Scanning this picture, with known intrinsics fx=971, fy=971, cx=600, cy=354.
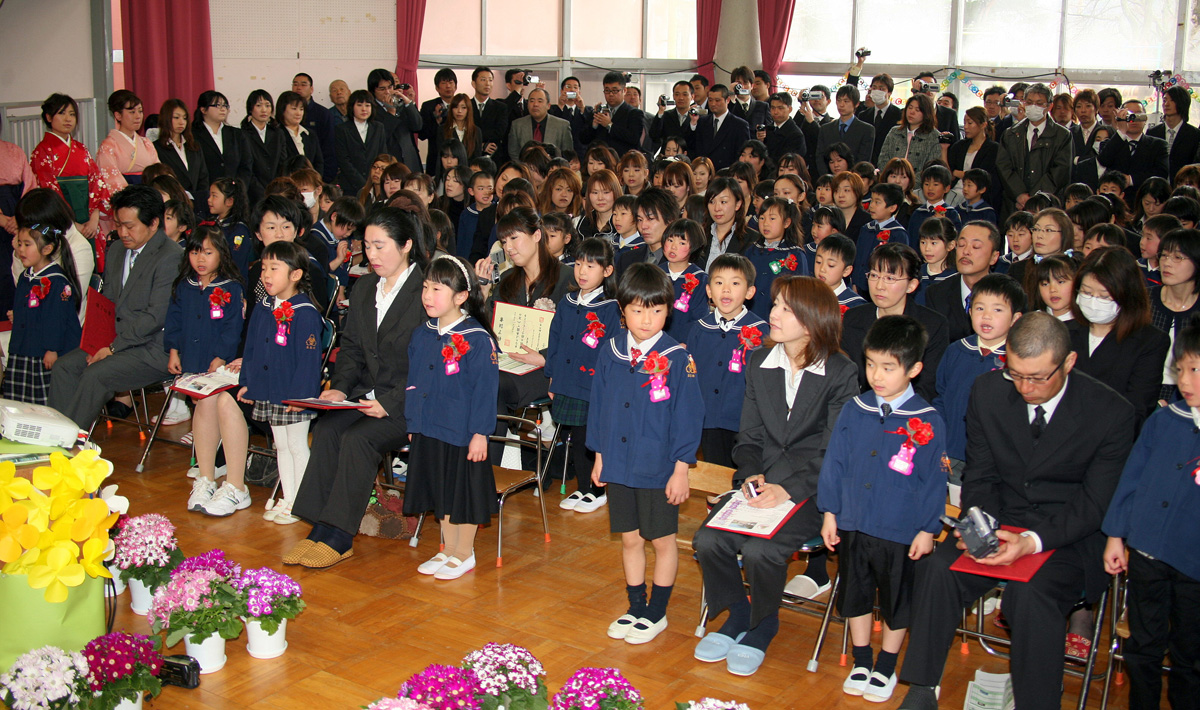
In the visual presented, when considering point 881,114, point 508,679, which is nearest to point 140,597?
point 508,679

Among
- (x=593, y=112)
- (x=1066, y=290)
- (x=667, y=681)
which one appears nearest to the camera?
(x=667, y=681)

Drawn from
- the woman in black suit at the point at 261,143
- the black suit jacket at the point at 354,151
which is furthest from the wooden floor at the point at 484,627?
the black suit jacket at the point at 354,151

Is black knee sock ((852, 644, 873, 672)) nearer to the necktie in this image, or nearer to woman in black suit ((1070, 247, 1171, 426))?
the necktie

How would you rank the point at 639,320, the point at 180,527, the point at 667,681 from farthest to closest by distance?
the point at 180,527 → the point at 639,320 → the point at 667,681

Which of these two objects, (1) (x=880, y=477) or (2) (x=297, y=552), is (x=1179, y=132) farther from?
(2) (x=297, y=552)

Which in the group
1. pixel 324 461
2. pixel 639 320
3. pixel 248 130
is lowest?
pixel 324 461

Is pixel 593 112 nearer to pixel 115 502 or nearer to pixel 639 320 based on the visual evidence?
pixel 639 320

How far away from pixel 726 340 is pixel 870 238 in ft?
8.43

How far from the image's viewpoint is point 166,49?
31.2 ft

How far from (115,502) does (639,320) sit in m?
1.70

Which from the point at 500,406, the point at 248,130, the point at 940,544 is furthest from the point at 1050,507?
the point at 248,130

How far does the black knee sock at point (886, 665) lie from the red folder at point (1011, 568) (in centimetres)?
39

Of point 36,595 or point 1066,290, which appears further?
point 1066,290

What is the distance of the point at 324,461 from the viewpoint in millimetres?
4016
